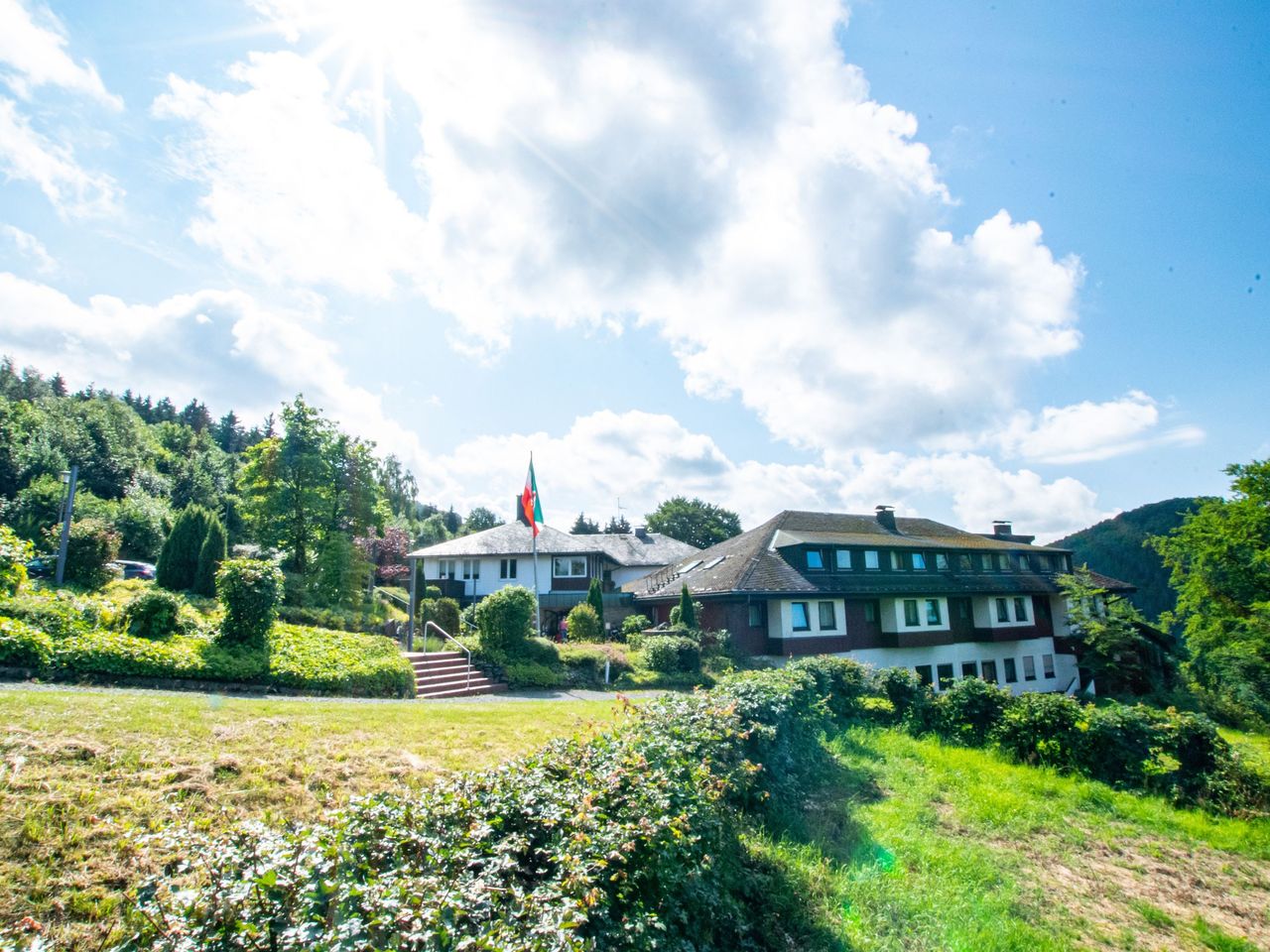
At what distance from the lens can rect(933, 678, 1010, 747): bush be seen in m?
13.4

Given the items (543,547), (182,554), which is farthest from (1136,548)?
(182,554)

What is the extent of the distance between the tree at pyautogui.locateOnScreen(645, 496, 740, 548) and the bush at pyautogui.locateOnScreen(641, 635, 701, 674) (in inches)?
1997

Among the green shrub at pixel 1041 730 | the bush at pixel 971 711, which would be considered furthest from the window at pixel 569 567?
the green shrub at pixel 1041 730

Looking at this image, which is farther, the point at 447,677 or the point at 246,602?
the point at 447,677

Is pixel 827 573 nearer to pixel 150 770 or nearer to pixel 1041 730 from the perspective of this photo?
pixel 1041 730

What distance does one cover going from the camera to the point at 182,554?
25.7 m

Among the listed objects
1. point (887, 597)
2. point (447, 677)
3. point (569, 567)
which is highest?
point (569, 567)

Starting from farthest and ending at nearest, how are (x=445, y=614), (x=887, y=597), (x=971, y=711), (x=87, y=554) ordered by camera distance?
(x=887, y=597), (x=445, y=614), (x=87, y=554), (x=971, y=711)

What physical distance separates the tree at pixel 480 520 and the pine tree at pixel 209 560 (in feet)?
220

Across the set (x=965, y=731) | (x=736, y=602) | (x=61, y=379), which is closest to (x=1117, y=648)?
(x=736, y=602)

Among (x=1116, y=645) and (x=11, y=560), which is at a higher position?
(x=11, y=560)

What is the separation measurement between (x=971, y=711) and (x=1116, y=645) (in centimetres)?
2792

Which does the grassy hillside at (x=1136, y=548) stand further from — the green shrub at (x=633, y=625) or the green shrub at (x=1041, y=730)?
the green shrub at (x=1041, y=730)

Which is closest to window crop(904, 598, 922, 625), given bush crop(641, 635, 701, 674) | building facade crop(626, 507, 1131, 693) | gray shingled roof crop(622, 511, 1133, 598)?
building facade crop(626, 507, 1131, 693)
